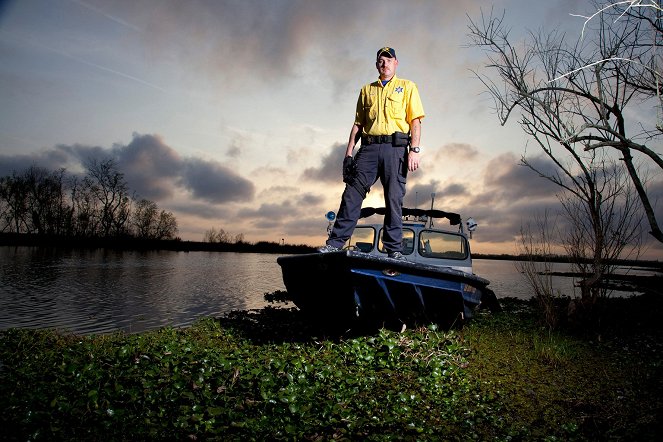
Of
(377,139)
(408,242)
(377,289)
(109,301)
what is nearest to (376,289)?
(377,289)

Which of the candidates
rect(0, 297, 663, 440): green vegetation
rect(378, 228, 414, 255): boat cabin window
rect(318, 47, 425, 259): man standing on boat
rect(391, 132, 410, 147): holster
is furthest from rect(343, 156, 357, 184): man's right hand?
rect(378, 228, 414, 255): boat cabin window

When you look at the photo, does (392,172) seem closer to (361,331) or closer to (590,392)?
(361,331)

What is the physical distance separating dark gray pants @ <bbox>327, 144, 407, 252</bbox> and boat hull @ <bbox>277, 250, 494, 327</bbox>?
0.47 m

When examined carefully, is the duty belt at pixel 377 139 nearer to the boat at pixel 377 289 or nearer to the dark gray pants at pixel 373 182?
the dark gray pants at pixel 373 182

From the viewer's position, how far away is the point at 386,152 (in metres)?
5.59

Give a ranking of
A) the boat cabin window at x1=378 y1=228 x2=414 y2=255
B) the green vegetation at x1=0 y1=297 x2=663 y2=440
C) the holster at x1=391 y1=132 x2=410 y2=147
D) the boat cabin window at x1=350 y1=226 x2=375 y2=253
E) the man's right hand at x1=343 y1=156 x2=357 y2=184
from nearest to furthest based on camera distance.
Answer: the green vegetation at x1=0 y1=297 x2=663 y2=440, the holster at x1=391 y1=132 x2=410 y2=147, the man's right hand at x1=343 y1=156 x2=357 y2=184, the boat cabin window at x1=378 y1=228 x2=414 y2=255, the boat cabin window at x1=350 y1=226 x2=375 y2=253

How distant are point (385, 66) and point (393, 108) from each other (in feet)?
2.15

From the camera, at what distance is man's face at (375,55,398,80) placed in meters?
5.72

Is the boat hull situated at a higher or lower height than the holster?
lower

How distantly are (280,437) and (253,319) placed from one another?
773cm

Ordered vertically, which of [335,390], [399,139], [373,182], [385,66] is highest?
[385,66]

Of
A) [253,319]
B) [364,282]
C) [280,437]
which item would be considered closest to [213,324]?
[253,319]

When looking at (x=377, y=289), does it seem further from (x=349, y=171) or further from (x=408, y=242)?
(x=408, y=242)

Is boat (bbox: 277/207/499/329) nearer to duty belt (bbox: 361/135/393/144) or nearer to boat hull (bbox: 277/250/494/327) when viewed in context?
boat hull (bbox: 277/250/494/327)
